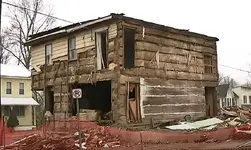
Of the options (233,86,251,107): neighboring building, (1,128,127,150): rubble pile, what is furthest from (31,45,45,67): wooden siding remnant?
(233,86,251,107): neighboring building

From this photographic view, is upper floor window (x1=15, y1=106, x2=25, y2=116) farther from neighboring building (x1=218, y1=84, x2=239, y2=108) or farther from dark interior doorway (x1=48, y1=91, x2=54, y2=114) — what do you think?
neighboring building (x1=218, y1=84, x2=239, y2=108)

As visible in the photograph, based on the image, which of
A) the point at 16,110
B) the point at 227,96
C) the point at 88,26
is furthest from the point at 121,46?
the point at 227,96

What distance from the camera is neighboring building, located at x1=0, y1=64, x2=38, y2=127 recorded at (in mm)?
42625

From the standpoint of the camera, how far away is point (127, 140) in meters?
15.0

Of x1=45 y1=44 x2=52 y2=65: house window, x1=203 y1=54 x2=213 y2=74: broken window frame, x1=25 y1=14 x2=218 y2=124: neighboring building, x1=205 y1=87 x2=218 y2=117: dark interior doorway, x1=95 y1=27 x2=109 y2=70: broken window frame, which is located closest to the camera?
x1=25 y1=14 x2=218 y2=124: neighboring building

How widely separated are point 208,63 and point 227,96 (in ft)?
161

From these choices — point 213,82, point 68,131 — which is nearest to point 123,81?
point 68,131

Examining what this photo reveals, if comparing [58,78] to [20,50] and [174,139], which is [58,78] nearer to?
[174,139]

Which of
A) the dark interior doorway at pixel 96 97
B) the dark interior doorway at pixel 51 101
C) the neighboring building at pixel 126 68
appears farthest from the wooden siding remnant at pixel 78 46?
the dark interior doorway at pixel 96 97

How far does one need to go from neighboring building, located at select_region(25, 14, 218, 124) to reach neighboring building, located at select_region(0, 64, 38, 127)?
60.9 ft

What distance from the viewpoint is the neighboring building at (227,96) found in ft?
233

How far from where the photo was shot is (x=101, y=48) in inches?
812

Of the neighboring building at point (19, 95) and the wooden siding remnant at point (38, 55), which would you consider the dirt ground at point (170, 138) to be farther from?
the neighboring building at point (19, 95)

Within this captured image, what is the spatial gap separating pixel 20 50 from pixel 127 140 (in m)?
38.2
